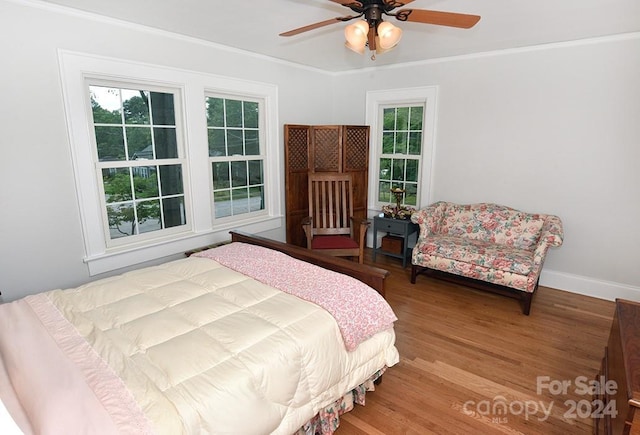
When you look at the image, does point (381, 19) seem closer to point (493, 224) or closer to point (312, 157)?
point (312, 157)

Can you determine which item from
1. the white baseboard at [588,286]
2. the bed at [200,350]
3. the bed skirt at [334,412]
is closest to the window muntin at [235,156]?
the bed at [200,350]

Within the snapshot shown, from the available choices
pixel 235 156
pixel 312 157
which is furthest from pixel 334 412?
pixel 312 157

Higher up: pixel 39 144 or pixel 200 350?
pixel 39 144

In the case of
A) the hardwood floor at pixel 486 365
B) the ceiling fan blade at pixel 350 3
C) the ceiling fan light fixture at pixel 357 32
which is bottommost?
the hardwood floor at pixel 486 365

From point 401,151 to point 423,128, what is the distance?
431mm

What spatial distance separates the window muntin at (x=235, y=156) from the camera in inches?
145

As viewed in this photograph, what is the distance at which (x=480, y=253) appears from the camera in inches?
132

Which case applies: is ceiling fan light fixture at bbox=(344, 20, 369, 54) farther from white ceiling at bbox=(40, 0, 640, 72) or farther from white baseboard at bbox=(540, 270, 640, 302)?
white baseboard at bbox=(540, 270, 640, 302)

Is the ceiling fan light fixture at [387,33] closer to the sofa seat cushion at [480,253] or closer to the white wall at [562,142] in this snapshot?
the sofa seat cushion at [480,253]

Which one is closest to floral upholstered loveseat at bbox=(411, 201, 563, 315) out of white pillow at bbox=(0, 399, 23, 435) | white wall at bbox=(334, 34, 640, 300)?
white wall at bbox=(334, 34, 640, 300)

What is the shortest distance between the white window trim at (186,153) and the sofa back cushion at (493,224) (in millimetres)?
2072

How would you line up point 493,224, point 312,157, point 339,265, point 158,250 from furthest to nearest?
point 312,157 < point 493,224 < point 158,250 < point 339,265

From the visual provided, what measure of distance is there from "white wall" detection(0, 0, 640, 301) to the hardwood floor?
0.86 m

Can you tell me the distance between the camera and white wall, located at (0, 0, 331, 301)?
2.35 metres
